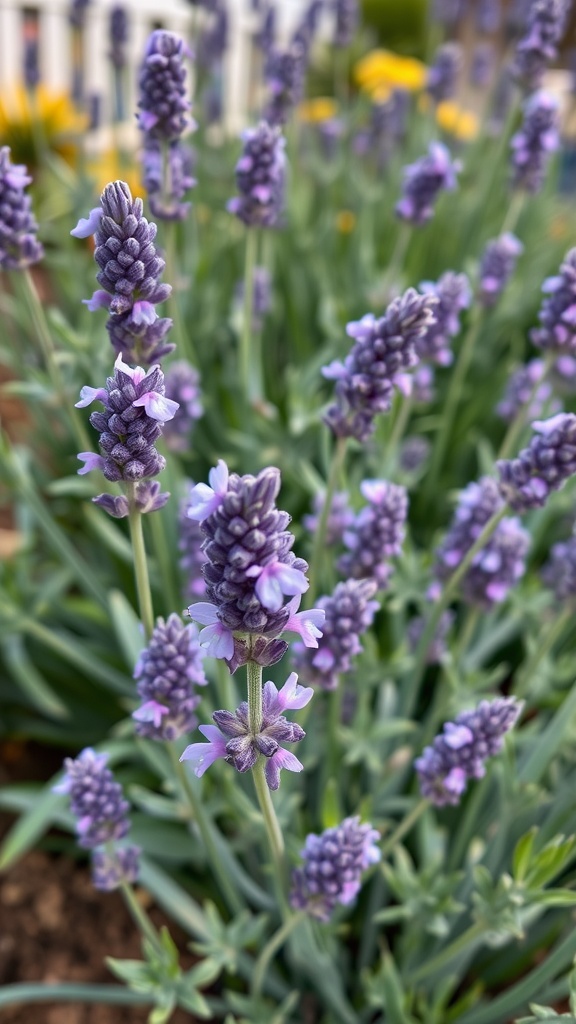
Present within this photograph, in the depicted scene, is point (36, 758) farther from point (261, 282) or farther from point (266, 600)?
point (266, 600)

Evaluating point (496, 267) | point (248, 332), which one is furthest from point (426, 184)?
point (248, 332)

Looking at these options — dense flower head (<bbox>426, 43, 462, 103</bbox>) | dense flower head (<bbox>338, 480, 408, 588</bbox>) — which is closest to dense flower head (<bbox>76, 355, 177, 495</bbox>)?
dense flower head (<bbox>338, 480, 408, 588</bbox>)

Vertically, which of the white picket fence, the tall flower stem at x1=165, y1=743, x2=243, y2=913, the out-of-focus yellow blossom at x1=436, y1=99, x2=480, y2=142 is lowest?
the tall flower stem at x1=165, y1=743, x2=243, y2=913

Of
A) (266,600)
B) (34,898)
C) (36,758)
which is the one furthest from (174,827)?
(266,600)

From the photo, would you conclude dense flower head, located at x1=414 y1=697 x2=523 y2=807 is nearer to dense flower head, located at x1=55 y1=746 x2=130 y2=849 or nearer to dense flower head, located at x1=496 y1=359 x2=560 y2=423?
dense flower head, located at x1=55 y1=746 x2=130 y2=849

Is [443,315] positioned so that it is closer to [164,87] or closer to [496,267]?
[496,267]

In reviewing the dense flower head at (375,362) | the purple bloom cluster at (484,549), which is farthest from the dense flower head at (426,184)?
the dense flower head at (375,362)

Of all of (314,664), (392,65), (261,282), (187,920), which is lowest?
(187,920)
